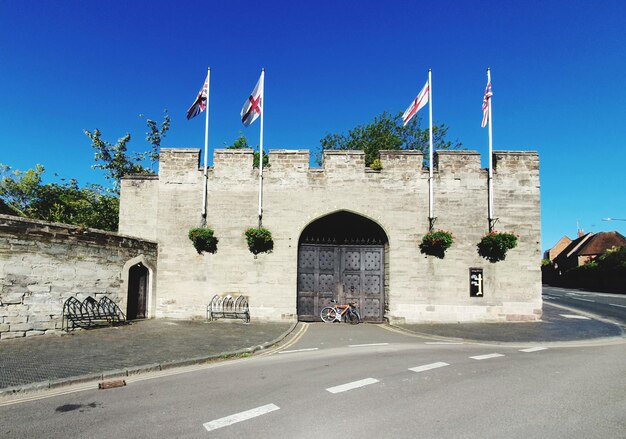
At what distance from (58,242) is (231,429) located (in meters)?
9.90

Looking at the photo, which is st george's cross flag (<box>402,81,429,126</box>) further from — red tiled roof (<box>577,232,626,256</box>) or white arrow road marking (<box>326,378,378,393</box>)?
red tiled roof (<box>577,232,626,256</box>)

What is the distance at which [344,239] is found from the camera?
16.0 m

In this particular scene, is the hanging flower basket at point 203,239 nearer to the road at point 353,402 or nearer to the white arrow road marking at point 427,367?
the road at point 353,402

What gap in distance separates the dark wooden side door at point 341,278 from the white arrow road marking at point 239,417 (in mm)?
10369

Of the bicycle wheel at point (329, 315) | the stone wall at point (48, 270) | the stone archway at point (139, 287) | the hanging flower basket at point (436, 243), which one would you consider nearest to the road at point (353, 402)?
the stone wall at point (48, 270)

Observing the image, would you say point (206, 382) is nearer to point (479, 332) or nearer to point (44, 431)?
point (44, 431)

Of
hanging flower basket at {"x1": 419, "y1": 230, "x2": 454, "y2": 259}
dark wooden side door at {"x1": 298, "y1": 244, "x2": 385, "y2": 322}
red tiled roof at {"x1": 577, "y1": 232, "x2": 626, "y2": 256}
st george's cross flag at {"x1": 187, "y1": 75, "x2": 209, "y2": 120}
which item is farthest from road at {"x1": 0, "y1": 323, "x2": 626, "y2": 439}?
red tiled roof at {"x1": 577, "y1": 232, "x2": 626, "y2": 256}

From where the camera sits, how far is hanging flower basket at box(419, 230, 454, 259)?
14.4 m

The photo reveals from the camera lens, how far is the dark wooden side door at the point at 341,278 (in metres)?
15.4

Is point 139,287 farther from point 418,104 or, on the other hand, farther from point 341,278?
point 418,104

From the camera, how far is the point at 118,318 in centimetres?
1299

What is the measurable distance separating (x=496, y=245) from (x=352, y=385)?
10550 millimetres

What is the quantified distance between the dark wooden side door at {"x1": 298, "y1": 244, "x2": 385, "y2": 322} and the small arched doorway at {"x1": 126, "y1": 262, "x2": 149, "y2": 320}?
234 inches

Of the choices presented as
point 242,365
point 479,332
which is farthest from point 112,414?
point 479,332
